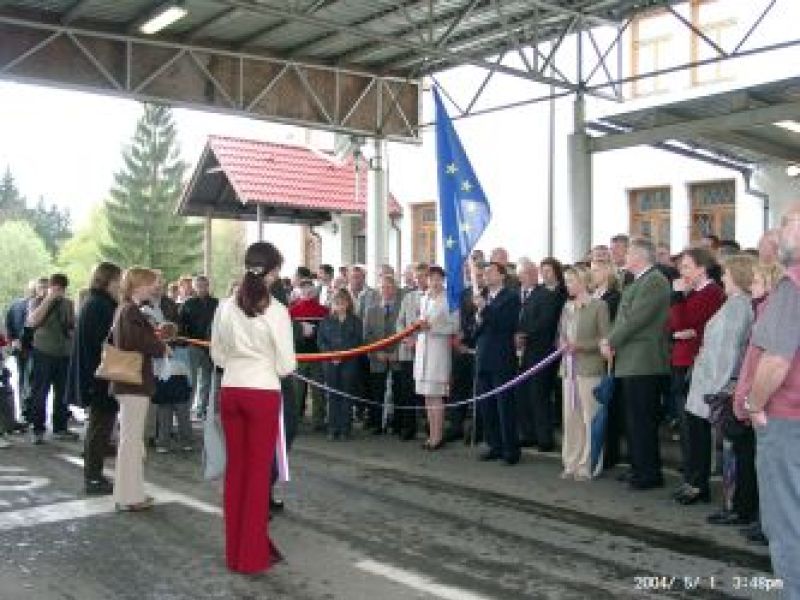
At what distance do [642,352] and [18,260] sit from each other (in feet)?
204

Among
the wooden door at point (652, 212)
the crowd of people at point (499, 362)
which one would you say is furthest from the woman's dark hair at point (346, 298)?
the wooden door at point (652, 212)

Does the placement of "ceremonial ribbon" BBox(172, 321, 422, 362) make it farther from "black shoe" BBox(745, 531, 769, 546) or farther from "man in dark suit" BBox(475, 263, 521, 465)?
"black shoe" BBox(745, 531, 769, 546)

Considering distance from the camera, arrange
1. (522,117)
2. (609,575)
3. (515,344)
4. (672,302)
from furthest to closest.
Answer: (522,117) → (515,344) → (672,302) → (609,575)

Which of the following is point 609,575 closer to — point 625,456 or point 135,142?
point 625,456

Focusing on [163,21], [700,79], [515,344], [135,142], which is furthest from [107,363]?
[135,142]

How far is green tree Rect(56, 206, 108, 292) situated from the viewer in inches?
2817

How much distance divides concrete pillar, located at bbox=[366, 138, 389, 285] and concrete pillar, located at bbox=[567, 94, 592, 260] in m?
3.63

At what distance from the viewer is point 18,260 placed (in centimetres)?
6353

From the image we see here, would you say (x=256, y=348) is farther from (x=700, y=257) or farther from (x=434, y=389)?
(x=434, y=389)

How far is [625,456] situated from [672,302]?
197 cm

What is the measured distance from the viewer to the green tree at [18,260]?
60.9 metres

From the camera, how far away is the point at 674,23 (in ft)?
63.6

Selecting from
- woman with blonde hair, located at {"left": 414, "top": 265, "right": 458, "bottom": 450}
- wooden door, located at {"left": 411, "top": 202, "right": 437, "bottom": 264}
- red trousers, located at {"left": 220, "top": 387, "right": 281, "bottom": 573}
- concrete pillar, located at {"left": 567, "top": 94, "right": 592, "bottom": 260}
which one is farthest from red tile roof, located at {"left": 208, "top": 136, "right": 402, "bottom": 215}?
red trousers, located at {"left": 220, "top": 387, "right": 281, "bottom": 573}

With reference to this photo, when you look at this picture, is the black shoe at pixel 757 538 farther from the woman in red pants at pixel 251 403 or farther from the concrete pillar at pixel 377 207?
the concrete pillar at pixel 377 207
